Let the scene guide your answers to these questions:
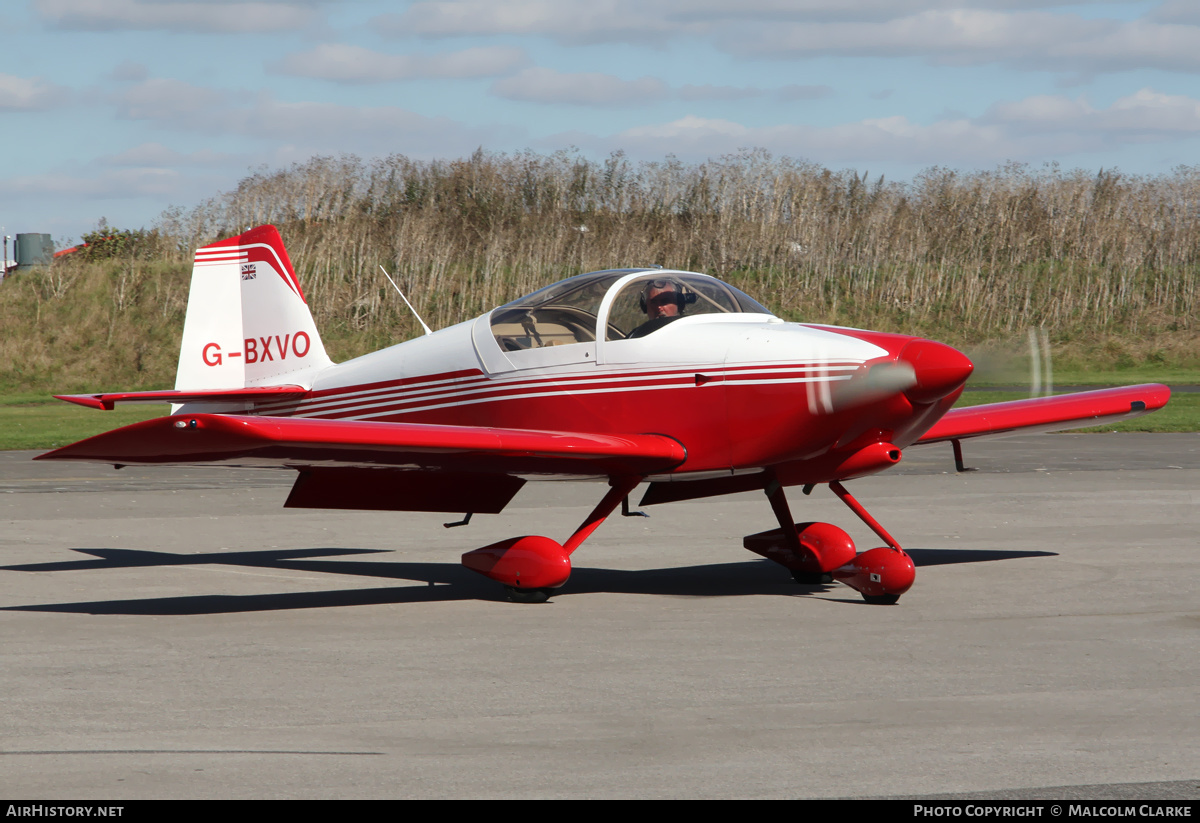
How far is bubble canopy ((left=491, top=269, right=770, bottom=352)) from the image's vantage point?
8039 millimetres

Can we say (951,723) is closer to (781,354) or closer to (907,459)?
(781,354)

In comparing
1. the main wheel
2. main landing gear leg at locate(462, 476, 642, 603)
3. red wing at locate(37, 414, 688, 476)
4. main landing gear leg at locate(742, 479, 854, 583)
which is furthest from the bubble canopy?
the main wheel

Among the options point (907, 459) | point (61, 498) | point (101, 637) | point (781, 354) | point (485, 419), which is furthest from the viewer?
point (907, 459)

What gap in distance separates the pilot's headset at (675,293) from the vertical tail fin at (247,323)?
319cm

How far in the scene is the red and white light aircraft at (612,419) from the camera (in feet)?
23.2

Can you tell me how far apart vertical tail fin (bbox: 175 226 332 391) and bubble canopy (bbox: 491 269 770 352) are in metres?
2.36

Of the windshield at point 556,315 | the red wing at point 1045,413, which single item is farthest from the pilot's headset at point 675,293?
the red wing at point 1045,413

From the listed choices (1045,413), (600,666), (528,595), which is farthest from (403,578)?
(1045,413)

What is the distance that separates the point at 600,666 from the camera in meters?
5.91

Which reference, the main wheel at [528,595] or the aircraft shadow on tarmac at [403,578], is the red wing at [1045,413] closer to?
the aircraft shadow on tarmac at [403,578]

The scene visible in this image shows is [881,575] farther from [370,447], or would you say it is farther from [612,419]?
[370,447]

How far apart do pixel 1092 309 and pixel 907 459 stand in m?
19.5

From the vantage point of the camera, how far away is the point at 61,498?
46.9 feet
